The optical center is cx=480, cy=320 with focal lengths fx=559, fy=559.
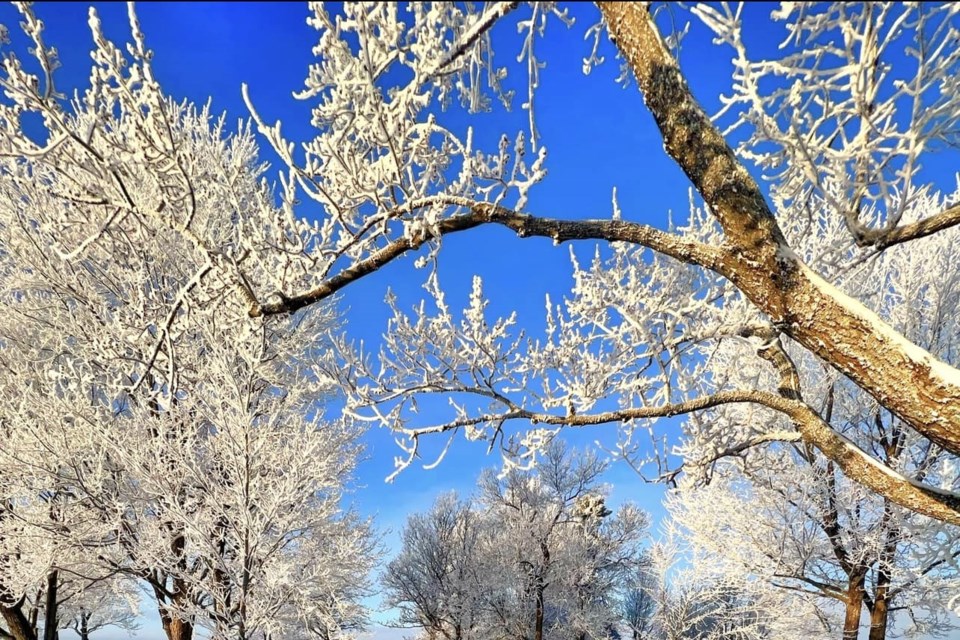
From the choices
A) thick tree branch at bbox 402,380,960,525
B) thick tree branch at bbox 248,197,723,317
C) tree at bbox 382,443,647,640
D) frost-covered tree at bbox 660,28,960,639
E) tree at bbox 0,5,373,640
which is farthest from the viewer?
tree at bbox 382,443,647,640

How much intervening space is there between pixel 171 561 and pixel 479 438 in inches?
185

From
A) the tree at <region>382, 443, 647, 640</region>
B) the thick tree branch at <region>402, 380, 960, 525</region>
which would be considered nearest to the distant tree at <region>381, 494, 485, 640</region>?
the tree at <region>382, 443, 647, 640</region>

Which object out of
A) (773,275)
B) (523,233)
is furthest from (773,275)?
(523,233)

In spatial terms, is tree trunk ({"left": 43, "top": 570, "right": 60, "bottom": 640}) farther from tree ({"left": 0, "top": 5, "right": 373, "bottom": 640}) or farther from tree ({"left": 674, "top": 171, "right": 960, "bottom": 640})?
tree ({"left": 674, "top": 171, "right": 960, "bottom": 640})

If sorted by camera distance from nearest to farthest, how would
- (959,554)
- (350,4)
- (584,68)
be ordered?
(350,4) < (584,68) < (959,554)

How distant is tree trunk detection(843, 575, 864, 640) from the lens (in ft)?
24.6

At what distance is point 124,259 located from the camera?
8.02 meters

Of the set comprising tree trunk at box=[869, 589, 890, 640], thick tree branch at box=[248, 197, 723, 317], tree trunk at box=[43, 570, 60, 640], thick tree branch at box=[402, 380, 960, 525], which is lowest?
tree trunk at box=[869, 589, 890, 640]

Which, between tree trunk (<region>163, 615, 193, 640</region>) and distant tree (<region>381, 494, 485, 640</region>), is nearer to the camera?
tree trunk (<region>163, 615, 193, 640</region>)

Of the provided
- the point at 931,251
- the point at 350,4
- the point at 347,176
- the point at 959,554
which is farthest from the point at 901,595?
the point at 350,4

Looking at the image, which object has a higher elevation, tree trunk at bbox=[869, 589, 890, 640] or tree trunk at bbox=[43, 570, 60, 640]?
tree trunk at bbox=[43, 570, 60, 640]

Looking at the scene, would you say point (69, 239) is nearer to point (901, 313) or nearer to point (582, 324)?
point (582, 324)

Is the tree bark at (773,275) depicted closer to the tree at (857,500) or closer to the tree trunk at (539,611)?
the tree at (857,500)

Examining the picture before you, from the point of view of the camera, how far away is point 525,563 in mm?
16891
